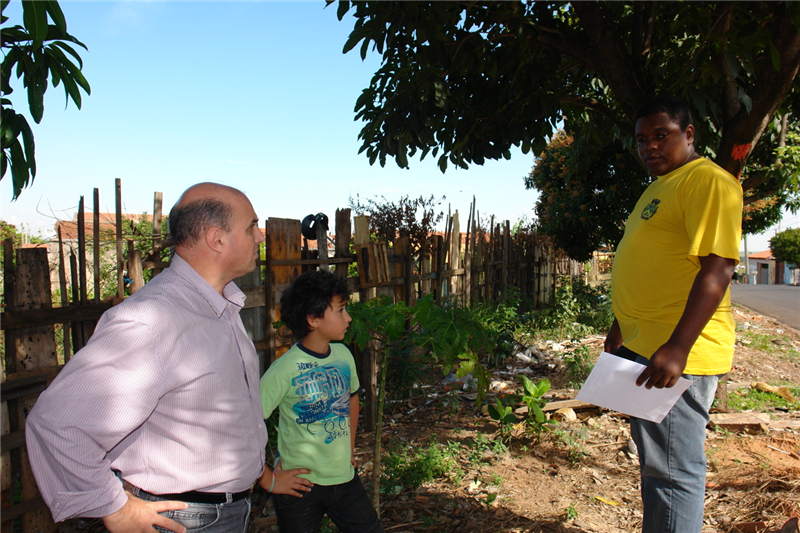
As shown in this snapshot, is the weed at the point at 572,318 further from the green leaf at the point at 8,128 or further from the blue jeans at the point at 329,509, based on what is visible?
the green leaf at the point at 8,128

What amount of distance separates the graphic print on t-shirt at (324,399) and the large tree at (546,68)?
2.12m

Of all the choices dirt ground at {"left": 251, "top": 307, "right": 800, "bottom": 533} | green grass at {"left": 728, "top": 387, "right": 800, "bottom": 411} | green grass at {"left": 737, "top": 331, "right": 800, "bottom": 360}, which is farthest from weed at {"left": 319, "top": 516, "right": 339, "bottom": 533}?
green grass at {"left": 737, "top": 331, "right": 800, "bottom": 360}

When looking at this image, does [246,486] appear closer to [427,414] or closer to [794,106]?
[427,414]

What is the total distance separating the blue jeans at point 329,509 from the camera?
2.12m

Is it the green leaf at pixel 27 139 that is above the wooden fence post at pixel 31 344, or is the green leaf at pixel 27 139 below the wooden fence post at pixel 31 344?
above

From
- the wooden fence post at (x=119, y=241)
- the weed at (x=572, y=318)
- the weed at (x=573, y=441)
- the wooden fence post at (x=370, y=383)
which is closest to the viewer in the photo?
the wooden fence post at (x=119, y=241)

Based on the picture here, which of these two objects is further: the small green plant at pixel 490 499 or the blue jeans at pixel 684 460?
the small green plant at pixel 490 499

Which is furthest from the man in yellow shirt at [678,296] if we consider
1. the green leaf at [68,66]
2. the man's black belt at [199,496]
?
the green leaf at [68,66]

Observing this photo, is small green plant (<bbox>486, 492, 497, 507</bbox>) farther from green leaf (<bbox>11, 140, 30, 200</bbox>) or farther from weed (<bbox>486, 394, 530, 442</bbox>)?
green leaf (<bbox>11, 140, 30, 200</bbox>)

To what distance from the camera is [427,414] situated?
5219 millimetres

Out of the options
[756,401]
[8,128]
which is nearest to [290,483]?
[8,128]

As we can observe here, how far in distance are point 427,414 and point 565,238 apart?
7561 mm

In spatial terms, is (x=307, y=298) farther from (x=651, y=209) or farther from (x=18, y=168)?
(x=651, y=209)

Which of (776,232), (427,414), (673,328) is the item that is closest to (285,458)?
(673,328)
